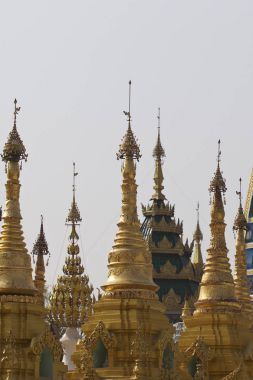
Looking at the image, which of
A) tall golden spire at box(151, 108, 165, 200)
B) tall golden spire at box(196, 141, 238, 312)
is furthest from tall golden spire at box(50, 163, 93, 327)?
tall golden spire at box(151, 108, 165, 200)

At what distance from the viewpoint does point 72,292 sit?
3909 cm

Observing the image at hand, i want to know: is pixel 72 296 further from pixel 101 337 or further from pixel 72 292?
pixel 101 337

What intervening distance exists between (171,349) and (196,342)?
1.89m

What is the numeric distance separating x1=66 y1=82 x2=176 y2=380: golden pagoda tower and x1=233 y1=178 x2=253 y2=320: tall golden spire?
580 cm

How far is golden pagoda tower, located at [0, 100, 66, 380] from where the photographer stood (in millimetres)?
27094

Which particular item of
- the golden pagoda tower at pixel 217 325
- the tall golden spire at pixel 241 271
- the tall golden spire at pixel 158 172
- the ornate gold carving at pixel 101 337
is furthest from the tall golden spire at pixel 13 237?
the tall golden spire at pixel 158 172

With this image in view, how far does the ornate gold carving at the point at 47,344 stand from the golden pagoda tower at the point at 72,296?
9.46 m

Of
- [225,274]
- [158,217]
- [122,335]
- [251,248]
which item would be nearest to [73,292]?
[225,274]

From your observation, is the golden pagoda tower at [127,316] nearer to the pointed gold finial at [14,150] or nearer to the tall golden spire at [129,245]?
the tall golden spire at [129,245]

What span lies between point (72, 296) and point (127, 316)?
10026 mm

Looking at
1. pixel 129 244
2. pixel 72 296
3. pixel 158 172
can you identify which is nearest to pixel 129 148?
→ pixel 129 244

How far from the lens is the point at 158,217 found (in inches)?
2163

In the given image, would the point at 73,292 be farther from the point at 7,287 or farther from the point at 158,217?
the point at 158,217

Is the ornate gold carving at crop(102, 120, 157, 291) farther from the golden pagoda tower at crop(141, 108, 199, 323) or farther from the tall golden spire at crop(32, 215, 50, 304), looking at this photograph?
the golden pagoda tower at crop(141, 108, 199, 323)
